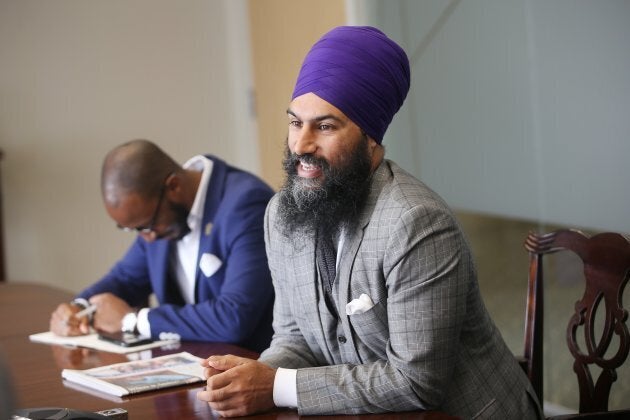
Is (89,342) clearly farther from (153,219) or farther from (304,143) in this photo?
(304,143)

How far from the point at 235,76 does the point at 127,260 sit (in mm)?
2973

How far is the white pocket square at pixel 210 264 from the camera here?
291 cm

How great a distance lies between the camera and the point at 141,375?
2.19m

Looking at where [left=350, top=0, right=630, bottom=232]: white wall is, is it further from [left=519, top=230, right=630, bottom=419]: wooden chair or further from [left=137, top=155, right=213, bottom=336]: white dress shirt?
[left=137, top=155, right=213, bottom=336]: white dress shirt

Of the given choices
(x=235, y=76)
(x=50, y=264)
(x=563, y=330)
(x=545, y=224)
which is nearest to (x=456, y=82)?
(x=545, y=224)

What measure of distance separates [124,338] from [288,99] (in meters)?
2.87

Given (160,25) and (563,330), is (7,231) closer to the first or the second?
→ (160,25)

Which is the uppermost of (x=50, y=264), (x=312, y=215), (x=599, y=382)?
(x=312, y=215)

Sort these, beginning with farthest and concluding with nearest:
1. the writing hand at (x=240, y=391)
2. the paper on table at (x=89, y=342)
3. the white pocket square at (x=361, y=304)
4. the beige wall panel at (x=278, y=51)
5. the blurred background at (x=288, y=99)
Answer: the beige wall panel at (x=278, y=51) → the blurred background at (x=288, y=99) → the paper on table at (x=89, y=342) → the white pocket square at (x=361, y=304) → the writing hand at (x=240, y=391)

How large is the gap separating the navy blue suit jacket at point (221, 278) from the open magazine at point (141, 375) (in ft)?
0.93

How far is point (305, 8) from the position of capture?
5039 mm

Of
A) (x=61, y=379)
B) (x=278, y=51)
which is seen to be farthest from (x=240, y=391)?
(x=278, y=51)

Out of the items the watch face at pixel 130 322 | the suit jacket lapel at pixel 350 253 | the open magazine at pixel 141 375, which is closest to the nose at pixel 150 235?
the watch face at pixel 130 322

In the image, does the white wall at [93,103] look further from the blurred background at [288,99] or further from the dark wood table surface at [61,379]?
the dark wood table surface at [61,379]
